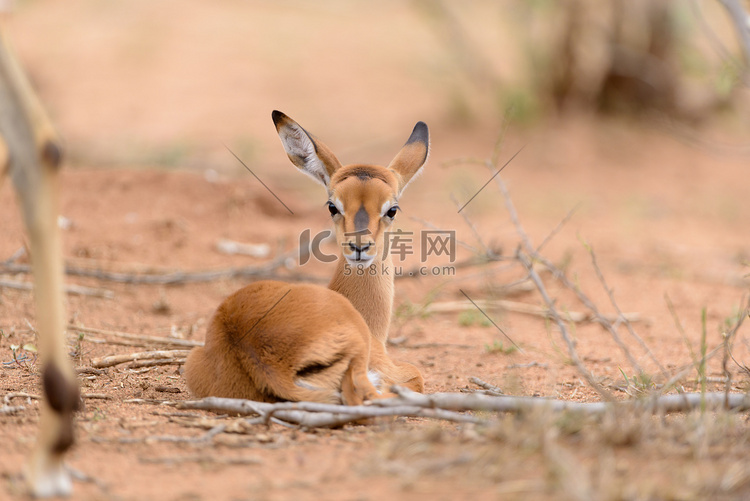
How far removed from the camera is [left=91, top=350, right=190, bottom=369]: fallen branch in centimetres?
449

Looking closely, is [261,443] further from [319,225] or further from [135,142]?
[135,142]

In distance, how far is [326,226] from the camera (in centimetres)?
802

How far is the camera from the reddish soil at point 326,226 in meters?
2.88

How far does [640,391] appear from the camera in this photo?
397cm

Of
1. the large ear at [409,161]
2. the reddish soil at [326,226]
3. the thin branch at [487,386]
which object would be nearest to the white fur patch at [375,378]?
the reddish soil at [326,226]

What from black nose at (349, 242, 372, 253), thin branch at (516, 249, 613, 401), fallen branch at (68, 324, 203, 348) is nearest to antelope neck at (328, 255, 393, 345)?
black nose at (349, 242, 372, 253)

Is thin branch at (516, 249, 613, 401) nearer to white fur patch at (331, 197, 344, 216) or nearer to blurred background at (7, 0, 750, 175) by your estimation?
white fur patch at (331, 197, 344, 216)

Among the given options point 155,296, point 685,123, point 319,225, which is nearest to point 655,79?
point 685,123

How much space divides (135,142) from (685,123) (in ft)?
31.5

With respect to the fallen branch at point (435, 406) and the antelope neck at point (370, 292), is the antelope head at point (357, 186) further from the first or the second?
the fallen branch at point (435, 406)

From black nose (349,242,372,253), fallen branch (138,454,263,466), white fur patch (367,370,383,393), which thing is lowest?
fallen branch (138,454,263,466)

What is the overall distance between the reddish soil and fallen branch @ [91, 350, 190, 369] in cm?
6

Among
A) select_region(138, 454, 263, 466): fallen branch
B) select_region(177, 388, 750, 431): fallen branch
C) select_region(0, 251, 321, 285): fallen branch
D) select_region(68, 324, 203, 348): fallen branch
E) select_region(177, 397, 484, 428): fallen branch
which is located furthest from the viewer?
select_region(0, 251, 321, 285): fallen branch

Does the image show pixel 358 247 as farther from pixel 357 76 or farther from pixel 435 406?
pixel 357 76
